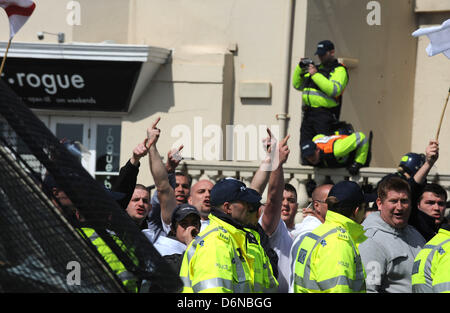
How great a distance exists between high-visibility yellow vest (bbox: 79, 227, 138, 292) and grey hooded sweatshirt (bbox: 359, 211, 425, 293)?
3310mm

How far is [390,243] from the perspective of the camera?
249 inches

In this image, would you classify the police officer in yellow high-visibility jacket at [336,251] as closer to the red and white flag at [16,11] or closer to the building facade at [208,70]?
the red and white flag at [16,11]

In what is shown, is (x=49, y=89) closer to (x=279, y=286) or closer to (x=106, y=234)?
(x=279, y=286)

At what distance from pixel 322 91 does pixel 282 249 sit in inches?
188

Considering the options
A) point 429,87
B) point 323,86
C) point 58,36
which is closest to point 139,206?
point 323,86

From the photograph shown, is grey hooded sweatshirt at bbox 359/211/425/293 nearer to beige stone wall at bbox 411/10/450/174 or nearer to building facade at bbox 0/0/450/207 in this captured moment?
building facade at bbox 0/0/450/207

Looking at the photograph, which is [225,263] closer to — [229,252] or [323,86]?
[229,252]

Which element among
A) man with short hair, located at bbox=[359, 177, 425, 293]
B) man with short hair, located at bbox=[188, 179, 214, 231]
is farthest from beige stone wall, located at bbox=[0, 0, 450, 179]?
man with short hair, located at bbox=[359, 177, 425, 293]

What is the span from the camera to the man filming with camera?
10758 millimetres

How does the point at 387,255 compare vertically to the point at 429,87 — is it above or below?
below

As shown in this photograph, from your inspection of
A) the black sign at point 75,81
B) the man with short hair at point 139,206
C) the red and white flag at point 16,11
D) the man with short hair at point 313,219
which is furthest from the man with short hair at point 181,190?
the black sign at point 75,81

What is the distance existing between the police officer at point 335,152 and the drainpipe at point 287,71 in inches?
105

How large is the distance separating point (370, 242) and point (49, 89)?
30.3ft
